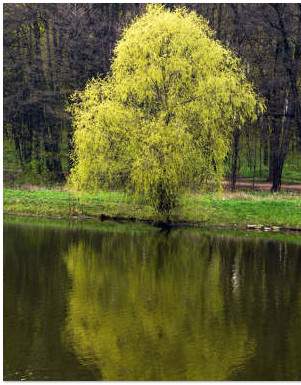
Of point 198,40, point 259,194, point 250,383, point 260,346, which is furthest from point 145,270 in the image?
point 259,194

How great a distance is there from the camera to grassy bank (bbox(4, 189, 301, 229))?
3222 cm

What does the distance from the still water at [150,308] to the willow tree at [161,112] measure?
3.73 metres

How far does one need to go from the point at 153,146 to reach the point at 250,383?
1875 centimetres

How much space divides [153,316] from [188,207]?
53.1 ft

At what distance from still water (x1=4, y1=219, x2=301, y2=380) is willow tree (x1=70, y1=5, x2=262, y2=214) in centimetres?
373

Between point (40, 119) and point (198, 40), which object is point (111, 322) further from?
point (40, 119)

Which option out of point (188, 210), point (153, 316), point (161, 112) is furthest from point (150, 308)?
point (188, 210)

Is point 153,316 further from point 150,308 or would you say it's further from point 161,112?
point 161,112

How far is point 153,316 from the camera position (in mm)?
16578

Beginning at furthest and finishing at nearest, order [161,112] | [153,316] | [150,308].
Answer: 1. [161,112]
2. [150,308]
3. [153,316]

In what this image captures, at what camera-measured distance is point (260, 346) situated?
570 inches

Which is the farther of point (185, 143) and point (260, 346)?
point (185, 143)

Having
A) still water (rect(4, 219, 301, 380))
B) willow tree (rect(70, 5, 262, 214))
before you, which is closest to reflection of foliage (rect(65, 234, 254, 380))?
still water (rect(4, 219, 301, 380))

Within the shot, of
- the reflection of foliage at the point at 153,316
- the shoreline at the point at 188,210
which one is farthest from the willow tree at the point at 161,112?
the reflection of foliage at the point at 153,316
